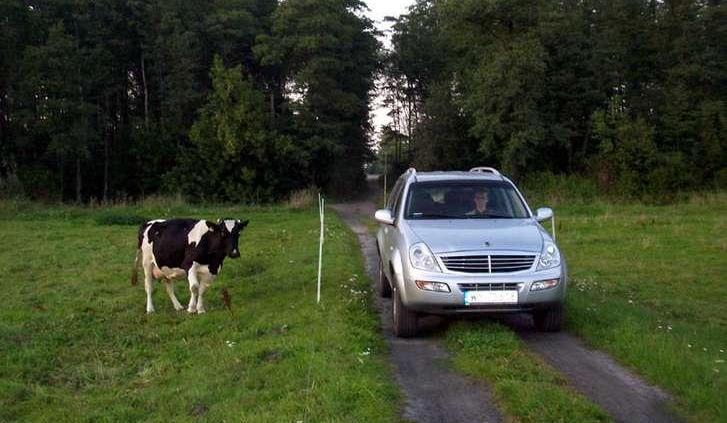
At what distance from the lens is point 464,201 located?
9539 millimetres

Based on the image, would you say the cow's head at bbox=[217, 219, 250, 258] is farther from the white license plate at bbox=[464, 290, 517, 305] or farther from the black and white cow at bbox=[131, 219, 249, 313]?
the white license plate at bbox=[464, 290, 517, 305]

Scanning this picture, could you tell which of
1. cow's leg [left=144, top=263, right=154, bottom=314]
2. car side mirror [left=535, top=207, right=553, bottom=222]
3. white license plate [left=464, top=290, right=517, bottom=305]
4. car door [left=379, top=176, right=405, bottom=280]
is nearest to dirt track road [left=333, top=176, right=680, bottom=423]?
white license plate [left=464, top=290, right=517, bottom=305]

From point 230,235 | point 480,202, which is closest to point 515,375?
point 480,202

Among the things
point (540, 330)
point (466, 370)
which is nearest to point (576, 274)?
point (540, 330)

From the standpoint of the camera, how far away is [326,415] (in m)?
5.34

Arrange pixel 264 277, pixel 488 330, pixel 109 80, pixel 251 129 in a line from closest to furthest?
pixel 488 330, pixel 264 277, pixel 251 129, pixel 109 80

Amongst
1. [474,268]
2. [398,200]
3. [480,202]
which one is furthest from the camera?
[398,200]

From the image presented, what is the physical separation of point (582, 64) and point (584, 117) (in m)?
3.25

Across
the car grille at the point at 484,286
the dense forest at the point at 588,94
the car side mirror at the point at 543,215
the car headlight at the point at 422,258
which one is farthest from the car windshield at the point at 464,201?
the dense forest at the point at 588,94

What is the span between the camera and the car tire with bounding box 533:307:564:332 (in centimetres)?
843

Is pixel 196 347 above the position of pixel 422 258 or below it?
below

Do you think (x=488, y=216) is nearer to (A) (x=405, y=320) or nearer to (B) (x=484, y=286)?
(B) (x=484, y=286)

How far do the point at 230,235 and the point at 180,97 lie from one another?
3471 cm

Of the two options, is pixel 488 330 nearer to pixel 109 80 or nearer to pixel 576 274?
pixel 576 274
